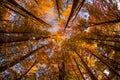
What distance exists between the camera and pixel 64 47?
17.6 m

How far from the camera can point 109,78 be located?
11.5 m

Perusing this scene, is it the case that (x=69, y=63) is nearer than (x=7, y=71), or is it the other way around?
(x=7, y=71)

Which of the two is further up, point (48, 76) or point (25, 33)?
point (25, 33)

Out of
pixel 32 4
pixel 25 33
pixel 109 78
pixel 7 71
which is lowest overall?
pixel 109 78

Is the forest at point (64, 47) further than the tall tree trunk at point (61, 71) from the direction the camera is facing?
No

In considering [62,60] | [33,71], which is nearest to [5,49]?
[33,71]

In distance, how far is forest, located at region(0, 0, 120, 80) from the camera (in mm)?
10344

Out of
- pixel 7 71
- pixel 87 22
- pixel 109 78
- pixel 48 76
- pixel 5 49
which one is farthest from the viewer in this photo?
pixel 87 22

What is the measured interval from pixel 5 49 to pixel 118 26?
6.74m

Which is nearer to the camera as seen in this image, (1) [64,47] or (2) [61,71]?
(2) [61,71]

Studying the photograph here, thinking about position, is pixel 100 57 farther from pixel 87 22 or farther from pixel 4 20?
pixel 4 20

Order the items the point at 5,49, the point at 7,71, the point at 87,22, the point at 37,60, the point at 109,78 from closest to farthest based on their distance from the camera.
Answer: the point at 7,71
the point at 5,49
the point at 109,78
the point at 87,22
the point at 37,60

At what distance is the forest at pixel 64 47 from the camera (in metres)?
10.3

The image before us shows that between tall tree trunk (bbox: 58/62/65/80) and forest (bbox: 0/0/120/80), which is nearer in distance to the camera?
forest (bbox: 0/0/120/80)
